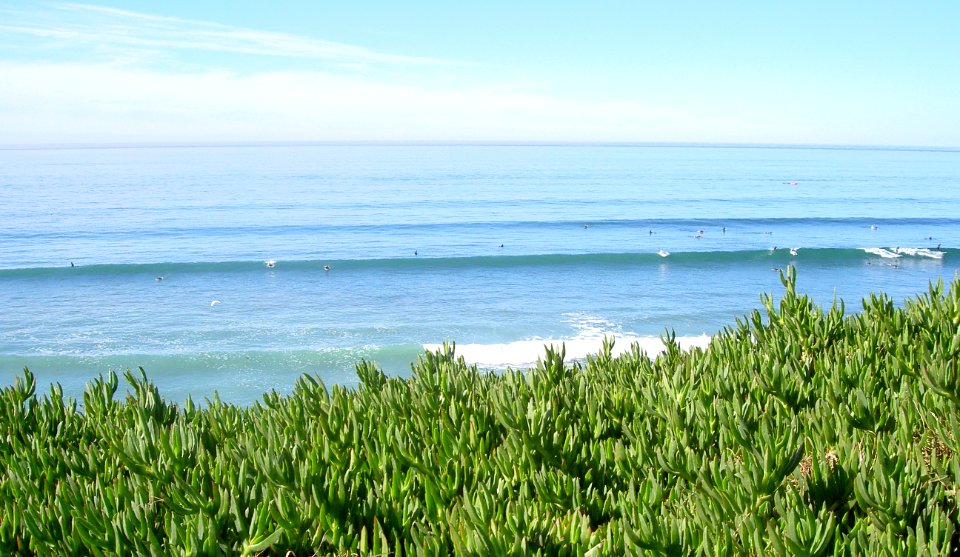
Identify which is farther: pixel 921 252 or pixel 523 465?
pixel 921 252

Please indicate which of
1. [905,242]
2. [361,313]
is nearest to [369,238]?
[361,313]

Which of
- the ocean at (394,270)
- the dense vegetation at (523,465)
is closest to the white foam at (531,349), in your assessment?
the ocean at (394,270)

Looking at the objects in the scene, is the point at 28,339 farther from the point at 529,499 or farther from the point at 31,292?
the point at 529,499

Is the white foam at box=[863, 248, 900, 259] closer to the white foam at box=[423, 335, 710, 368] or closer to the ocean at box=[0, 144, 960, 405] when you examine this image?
the ocean at box=[0, 144, 960, 405]

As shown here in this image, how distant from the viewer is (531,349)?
16266mm

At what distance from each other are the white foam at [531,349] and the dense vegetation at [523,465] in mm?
10910

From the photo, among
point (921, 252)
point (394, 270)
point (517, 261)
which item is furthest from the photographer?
point (921, 252)

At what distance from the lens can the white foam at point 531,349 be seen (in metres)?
15.4

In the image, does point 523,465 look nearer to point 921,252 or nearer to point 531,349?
point 531,349

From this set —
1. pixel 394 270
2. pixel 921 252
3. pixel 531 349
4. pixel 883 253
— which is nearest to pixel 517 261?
pixel 394 270

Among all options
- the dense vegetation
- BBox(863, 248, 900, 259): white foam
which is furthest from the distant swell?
the dense vegetation

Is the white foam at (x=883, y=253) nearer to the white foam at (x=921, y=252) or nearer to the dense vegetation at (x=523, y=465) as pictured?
the white foam at (x=921, y=252)

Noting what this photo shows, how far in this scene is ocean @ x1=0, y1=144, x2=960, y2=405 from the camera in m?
16.2

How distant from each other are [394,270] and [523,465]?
2279cm
